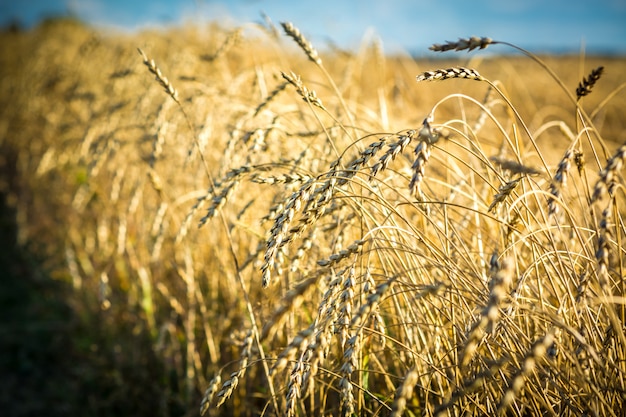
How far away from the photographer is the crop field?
99 cm

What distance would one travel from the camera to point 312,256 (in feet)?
5.68

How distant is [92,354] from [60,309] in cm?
84

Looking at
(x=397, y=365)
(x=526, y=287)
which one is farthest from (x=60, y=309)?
(x=526, y=287)

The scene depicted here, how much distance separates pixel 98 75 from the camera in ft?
18.0

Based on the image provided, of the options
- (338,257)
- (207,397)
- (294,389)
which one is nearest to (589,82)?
(338,257)

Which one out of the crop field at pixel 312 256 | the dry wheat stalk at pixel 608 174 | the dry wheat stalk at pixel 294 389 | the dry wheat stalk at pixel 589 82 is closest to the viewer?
the dry wheat stalk at pixel 608 174

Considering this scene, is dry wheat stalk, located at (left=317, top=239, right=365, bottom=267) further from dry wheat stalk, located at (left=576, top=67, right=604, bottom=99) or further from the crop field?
dry wheat stalk, located at (left=576, top=67, right=604, bottom=99)

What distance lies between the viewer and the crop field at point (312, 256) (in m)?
0.99

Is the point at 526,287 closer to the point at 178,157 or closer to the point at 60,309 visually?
the point at 178,157

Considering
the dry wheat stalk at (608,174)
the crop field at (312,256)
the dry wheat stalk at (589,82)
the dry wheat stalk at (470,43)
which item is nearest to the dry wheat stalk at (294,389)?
the crop field at (312,256)

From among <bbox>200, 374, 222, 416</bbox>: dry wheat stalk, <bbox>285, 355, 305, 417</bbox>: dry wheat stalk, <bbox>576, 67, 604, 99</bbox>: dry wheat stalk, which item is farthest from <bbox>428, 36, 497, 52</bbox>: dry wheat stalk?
<bbox>200, 374, 222, 416</bbox>: dry wheat stalk

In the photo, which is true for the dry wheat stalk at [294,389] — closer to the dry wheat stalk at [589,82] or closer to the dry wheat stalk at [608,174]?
the dry wheat stalk at [608,174]

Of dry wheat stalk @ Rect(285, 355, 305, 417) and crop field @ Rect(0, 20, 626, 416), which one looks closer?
dry wheat stalk @ Rect(285, 355, 305, 417)

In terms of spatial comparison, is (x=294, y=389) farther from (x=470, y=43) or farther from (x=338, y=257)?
(x=470, y=43)
